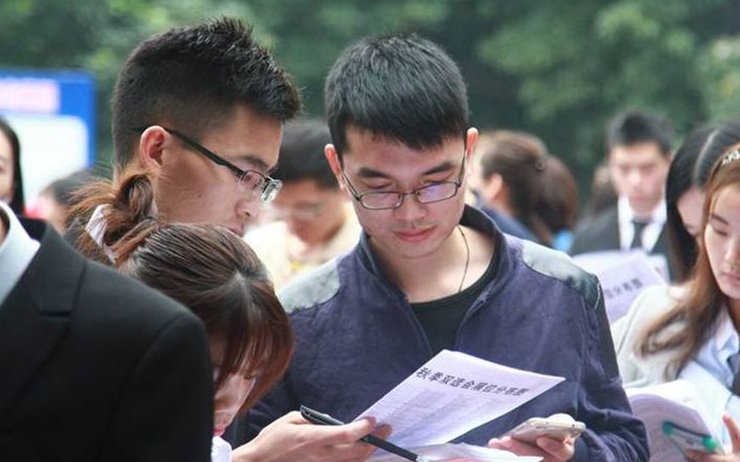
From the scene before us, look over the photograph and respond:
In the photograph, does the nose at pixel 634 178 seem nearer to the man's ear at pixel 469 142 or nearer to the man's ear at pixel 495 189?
the man's ear at pixel 495 189

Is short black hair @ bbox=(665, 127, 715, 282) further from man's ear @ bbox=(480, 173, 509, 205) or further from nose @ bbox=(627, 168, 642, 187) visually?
nose @ bbox=(627, 168, 642, 187)

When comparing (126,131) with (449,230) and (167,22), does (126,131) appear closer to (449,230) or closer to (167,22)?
(449,230)

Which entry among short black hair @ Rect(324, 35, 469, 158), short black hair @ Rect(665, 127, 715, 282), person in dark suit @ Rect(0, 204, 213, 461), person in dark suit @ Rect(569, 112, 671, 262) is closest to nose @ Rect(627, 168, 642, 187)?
person in dark suit @ Rect(569, 112, 671, 262)

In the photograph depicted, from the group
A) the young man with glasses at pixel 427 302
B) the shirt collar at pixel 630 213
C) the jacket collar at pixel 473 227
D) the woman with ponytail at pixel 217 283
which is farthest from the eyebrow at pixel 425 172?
the shirt collar at pixel 630 213

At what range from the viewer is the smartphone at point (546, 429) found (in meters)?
3.04

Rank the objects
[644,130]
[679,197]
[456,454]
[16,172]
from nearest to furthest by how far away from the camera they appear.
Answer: [456,454], [16,172], [679,197], [644,130]

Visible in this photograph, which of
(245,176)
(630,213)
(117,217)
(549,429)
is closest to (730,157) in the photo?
(549,429)

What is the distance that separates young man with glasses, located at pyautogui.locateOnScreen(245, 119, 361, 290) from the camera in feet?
18.7

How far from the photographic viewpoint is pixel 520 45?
2223 cm

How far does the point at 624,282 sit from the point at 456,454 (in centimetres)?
174

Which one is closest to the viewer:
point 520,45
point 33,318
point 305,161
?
point 33,318

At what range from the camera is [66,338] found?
204cm

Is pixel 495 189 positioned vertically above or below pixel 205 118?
below

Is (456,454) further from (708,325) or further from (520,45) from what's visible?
(520,45)
